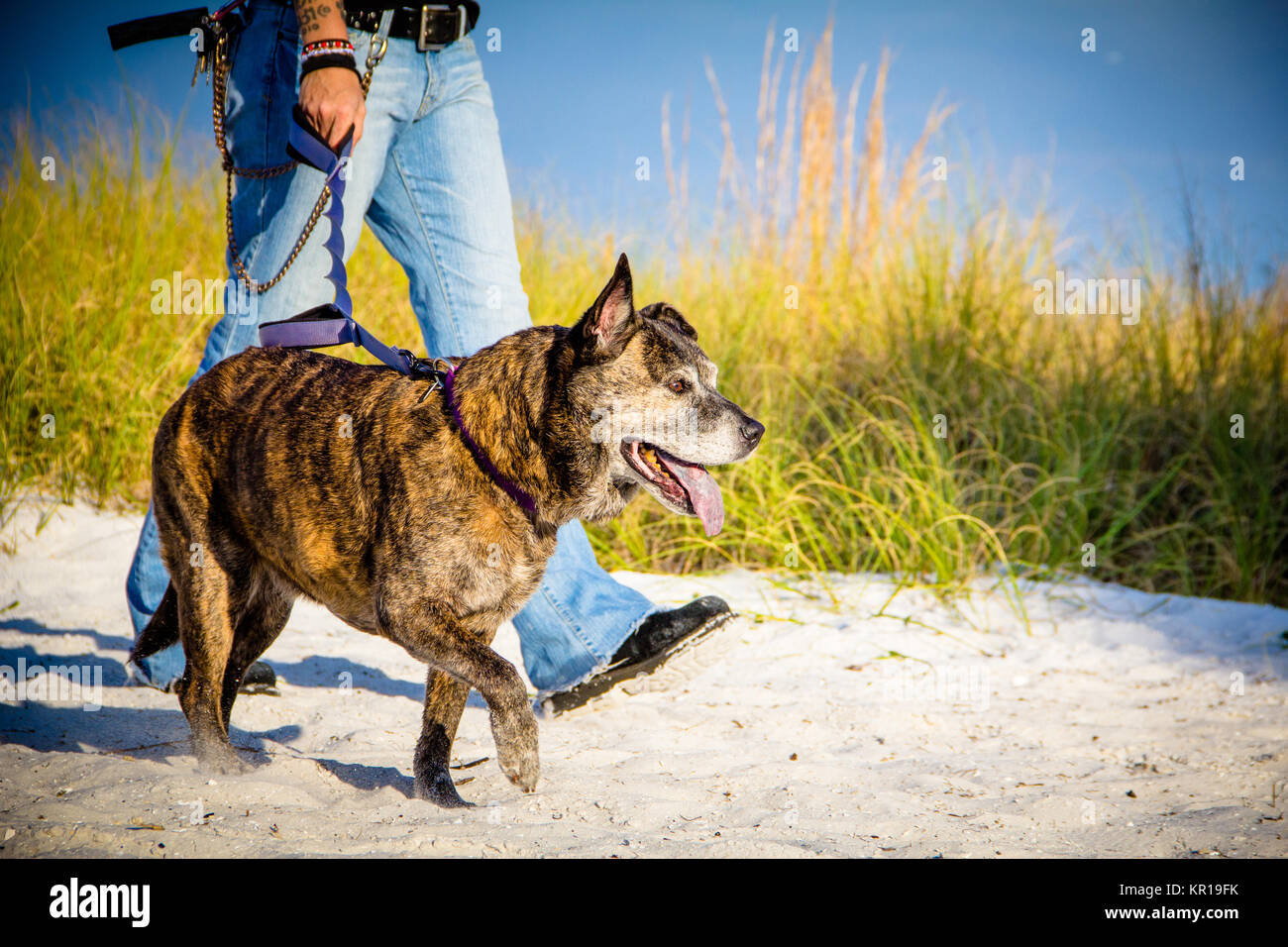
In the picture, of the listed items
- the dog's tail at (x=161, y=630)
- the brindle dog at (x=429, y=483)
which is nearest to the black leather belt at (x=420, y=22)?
the brindle dog at (x=429, y=483)

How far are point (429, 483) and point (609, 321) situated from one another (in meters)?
0.66

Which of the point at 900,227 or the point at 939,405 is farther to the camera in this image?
the point at 900,227

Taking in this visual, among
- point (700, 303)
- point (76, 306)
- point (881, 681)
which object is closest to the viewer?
point (881, 681)

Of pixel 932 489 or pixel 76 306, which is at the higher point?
pixel 76 306

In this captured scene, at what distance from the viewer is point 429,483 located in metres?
2.48

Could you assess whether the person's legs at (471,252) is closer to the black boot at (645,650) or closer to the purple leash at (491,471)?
the black boot at (645,650)

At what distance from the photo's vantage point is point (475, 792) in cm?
274

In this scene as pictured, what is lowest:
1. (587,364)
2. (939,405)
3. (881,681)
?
(881,681)

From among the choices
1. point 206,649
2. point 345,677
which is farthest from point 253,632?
point 345,677

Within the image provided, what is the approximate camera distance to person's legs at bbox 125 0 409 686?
118 inches

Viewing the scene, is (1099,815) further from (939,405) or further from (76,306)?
(76,306)

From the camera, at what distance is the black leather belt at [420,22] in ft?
9.69
